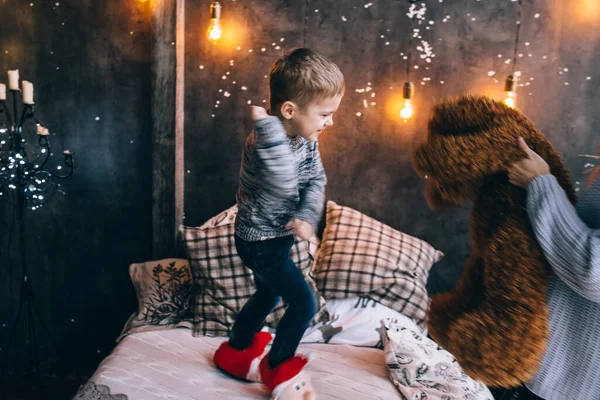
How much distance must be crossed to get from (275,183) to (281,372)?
0.71 meters

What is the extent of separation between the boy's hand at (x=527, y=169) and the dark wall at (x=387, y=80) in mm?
1538

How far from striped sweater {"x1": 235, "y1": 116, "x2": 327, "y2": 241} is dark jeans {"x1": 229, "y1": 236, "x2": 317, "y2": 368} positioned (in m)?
0.04

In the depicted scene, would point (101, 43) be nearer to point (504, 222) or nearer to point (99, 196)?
point (99, 196)

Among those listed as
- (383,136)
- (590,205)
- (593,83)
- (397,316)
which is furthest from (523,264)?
(593,83)

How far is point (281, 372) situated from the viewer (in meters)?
1.61

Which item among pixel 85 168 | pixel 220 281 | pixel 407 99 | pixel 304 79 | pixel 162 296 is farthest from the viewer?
pixel 85 168

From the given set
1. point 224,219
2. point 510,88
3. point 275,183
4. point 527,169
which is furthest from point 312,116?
point 510,88

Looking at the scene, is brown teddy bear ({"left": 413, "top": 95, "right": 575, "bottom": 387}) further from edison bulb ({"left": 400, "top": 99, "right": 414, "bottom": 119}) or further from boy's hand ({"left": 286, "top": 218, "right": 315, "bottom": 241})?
edison bulb ({"left": 400, "top": 99, "right": 414, "bottom": 119})

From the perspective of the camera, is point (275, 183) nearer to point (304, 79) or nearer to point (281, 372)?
point (304, 79)

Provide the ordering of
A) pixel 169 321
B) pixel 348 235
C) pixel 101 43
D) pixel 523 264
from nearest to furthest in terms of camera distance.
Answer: pixel 523 264
pixel 169 321
pixel 348 235
pixel 101 43

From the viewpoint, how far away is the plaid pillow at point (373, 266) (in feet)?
7.43

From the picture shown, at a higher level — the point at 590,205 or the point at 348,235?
the point at 590,205

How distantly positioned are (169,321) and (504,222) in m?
1.64

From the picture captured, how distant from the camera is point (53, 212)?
8.87 ft
